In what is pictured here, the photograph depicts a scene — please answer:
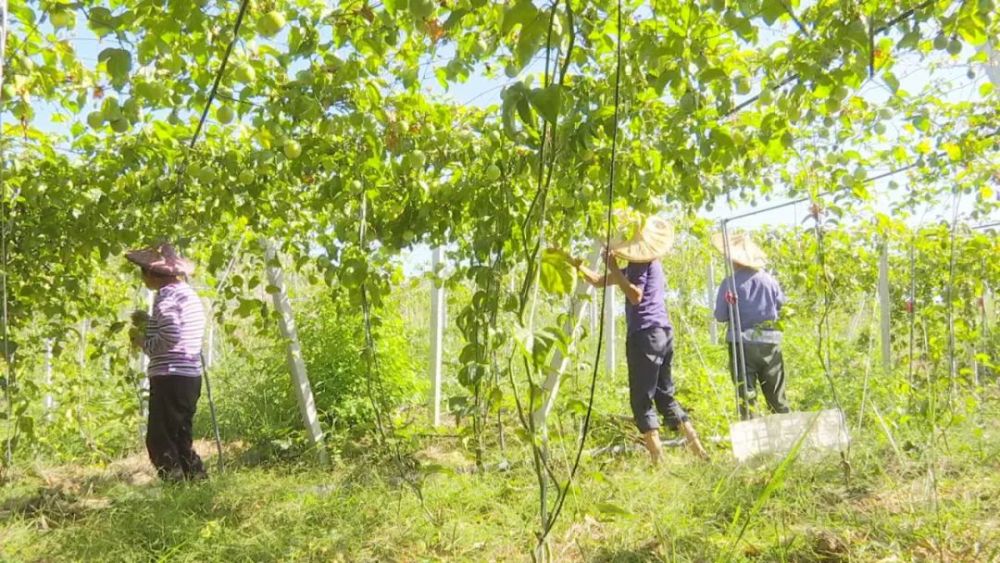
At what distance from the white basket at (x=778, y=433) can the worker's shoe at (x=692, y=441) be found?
1.50 ft

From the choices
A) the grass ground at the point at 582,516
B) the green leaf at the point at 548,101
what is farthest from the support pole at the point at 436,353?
the green leaf at the point at 548,101

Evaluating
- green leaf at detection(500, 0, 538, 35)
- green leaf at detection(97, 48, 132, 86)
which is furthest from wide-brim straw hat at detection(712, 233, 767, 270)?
green leaf at detection(97, 48, 132, 86)

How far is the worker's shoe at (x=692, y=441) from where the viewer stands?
3107 millimetres

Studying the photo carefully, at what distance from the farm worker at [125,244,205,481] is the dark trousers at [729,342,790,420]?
2860 millimetres

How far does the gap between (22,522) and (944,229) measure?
4356mm

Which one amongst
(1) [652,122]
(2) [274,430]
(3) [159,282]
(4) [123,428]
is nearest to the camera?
(1) [652,122]

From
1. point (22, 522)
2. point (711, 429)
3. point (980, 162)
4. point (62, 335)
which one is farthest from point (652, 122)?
point (22, 522)

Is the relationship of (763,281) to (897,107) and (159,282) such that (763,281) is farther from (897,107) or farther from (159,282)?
(159,282)

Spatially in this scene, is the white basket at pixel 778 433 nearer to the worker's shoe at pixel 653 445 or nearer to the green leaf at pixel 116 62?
the worker's shoe at pixel 653 445

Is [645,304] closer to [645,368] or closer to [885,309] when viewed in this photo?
[645,368]

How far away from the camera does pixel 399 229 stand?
2.12 metres

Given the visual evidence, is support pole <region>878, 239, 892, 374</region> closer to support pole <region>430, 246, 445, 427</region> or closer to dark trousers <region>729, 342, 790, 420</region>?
dark trousers <region>729, 342, 790, 420</region>

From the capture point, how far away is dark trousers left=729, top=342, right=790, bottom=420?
3.52 meters

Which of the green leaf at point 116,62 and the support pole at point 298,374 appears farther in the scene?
the support pole at point 298,374
